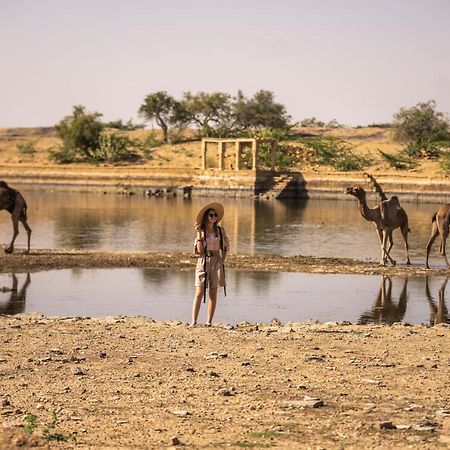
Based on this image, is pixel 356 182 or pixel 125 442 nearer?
pixel 125 442

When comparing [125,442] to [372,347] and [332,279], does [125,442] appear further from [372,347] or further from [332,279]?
[332,279]

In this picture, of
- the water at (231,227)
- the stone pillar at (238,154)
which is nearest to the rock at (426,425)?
the water at (231,227)

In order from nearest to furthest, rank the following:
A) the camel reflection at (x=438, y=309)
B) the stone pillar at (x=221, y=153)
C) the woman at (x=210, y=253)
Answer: the woman at (x=210, y=253) < the camel reflection at (x=438, y=309) < the stone pillar at (x=221, y=153)

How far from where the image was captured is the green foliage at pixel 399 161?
64438 mm

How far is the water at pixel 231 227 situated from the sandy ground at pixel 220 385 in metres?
12.0

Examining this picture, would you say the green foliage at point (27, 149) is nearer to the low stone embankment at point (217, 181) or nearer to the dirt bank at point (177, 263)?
the low stone embankment at point (217, 181)

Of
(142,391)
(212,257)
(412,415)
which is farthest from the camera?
(212,257)

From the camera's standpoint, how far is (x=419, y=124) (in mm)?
71938

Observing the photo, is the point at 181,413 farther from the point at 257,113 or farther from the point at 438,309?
the point at 257,113

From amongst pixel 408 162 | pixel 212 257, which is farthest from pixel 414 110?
pixel 212 257

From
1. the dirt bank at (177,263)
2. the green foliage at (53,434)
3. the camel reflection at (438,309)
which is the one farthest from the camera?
the dirt bank at (177,263)

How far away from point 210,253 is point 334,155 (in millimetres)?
56950

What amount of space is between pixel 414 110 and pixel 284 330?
6277 centimetres

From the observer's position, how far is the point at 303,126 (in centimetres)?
10481
